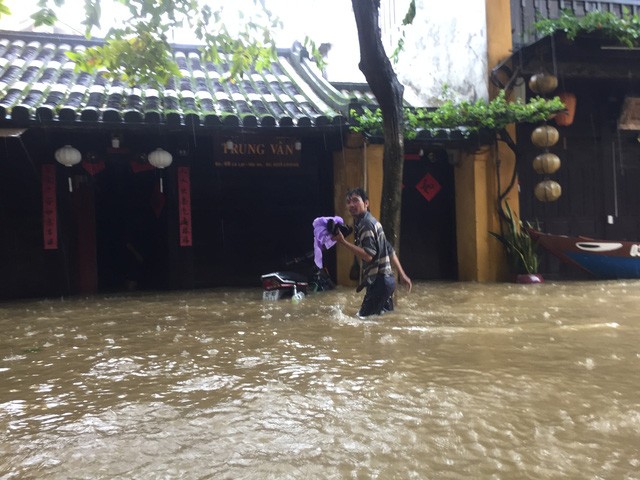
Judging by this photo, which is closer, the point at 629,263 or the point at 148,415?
Answer: the point at 148,415

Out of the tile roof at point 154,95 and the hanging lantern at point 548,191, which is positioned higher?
the tile roof at point 154,95

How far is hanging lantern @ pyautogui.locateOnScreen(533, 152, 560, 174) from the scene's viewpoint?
1048cm

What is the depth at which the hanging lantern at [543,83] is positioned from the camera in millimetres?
10289

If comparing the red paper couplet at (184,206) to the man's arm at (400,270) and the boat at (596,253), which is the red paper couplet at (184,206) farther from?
the boat at (596,253)

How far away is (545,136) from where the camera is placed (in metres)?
10.3

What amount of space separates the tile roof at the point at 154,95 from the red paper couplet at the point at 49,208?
1.50 m

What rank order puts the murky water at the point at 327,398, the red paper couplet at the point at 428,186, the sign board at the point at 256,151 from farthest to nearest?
the red paper couplet at the point at 428,186 → the sign board at the point at 256,151 → the murky water at the point at 327,398

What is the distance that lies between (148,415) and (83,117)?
20.3ft

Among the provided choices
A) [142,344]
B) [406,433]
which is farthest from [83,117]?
[406,433]

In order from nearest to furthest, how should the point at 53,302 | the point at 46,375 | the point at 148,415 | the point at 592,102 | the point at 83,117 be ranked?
the point at 148,415
the point at 46,375
the point at 83,117
the point at 53,302
the point at 592,102

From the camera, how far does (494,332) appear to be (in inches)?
216

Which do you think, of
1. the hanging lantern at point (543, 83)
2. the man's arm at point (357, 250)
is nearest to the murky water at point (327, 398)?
the man's arm at point (357, 250)

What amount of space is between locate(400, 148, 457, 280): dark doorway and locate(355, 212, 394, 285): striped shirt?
17.3 ft

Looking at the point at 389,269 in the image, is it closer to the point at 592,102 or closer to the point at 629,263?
the point at 629,263
